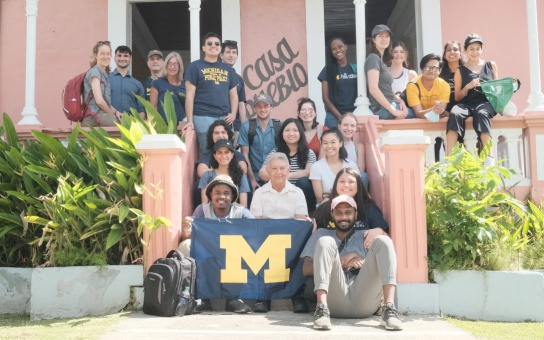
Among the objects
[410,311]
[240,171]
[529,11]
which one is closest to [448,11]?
[529,11]

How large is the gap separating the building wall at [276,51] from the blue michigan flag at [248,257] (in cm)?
488

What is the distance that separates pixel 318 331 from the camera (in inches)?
217

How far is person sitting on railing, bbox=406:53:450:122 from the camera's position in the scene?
27.4ft

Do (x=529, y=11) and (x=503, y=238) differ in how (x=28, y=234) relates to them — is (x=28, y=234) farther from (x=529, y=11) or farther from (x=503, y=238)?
(x=529, y=11)

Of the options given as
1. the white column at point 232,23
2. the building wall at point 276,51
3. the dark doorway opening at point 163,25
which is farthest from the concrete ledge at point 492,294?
the dark doorway opening at point 163,25

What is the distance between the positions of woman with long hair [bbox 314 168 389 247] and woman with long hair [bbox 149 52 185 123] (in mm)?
2951

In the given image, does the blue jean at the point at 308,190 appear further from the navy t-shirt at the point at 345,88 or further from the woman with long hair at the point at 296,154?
the navy t-shirt at the point at 345,88

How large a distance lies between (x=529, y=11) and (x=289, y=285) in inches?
202

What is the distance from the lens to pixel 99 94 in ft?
27.6

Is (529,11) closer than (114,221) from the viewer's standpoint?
No

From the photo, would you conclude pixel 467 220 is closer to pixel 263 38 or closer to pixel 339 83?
pixel 339 83

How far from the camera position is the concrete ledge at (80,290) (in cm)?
641

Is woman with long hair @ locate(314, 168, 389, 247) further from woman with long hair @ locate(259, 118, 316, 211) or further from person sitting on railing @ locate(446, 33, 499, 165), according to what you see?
person sitting on railing @ locate(446, 33, 499, 165)

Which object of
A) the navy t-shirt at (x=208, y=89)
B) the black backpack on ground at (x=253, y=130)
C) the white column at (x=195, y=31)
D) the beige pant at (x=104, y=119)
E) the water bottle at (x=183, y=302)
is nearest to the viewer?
the water bottle at (x=183, y=302)
